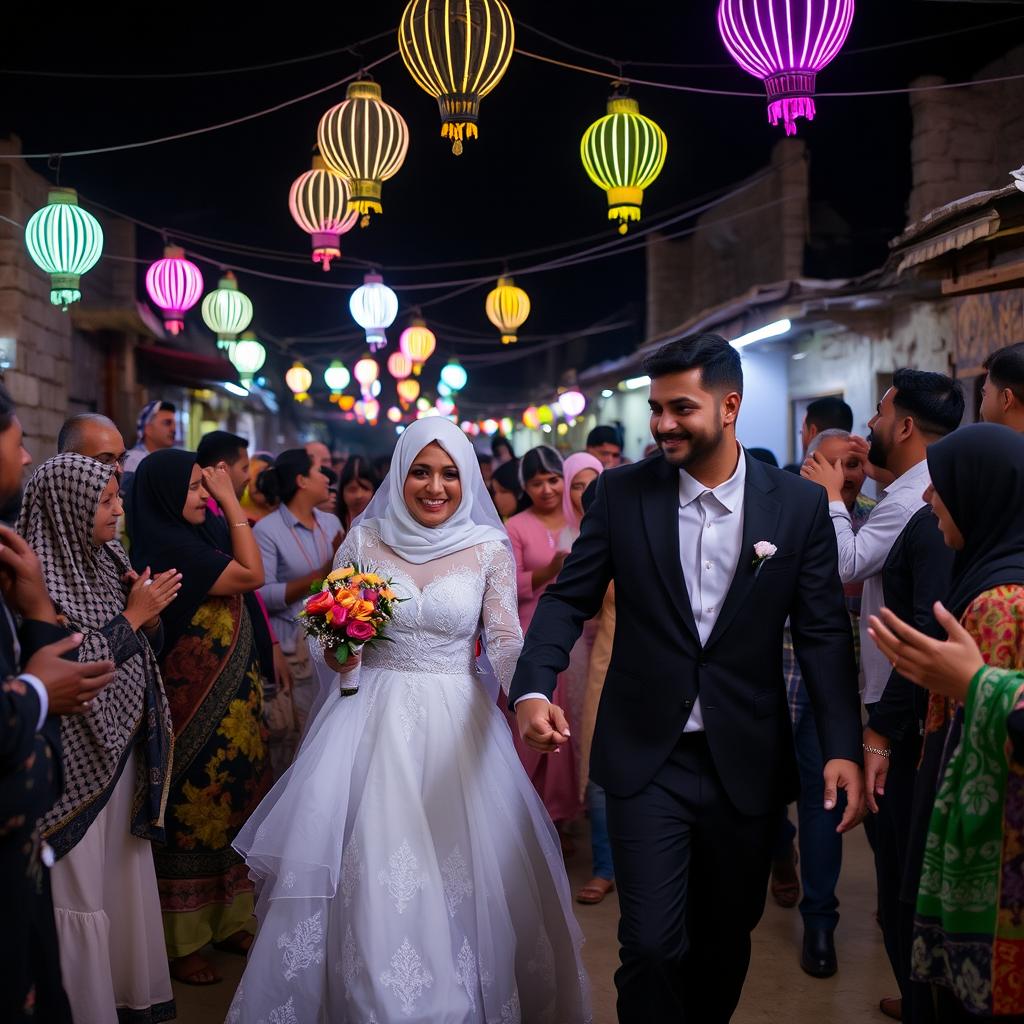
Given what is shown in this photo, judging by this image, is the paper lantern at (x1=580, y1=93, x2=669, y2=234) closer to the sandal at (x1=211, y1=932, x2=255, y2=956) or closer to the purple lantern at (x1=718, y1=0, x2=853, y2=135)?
the purple lantern at (x1=718, y1=0, x2=853, y2=135)

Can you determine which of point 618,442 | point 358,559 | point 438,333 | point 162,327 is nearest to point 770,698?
point 358,559

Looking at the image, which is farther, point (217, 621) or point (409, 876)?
point (217, 621)

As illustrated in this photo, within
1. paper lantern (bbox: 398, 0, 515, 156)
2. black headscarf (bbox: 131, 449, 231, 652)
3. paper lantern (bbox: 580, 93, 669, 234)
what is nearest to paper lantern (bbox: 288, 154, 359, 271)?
paper lantern (bbox: 580, 93, 669, 234)

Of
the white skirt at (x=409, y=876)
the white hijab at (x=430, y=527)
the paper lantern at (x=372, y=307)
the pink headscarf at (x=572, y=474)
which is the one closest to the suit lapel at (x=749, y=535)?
the white skirt at (x=409, y=876)

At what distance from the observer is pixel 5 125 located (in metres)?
10.5

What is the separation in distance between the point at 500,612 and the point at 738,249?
42.1ft

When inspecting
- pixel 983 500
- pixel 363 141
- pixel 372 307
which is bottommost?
pixel 983 500

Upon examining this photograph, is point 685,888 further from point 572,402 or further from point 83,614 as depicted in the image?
point 572,402

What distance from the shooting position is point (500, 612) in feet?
13.8

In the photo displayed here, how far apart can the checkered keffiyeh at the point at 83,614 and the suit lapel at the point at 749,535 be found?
78.6 inches

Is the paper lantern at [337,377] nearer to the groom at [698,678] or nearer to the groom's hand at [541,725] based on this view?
the groom at [698,678]

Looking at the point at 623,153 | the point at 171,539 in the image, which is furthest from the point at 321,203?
the point at 171,539

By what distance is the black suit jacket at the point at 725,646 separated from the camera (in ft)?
10.5

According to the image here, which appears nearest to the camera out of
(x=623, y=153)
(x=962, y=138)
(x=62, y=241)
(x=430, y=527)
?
(x=430, y=527)
